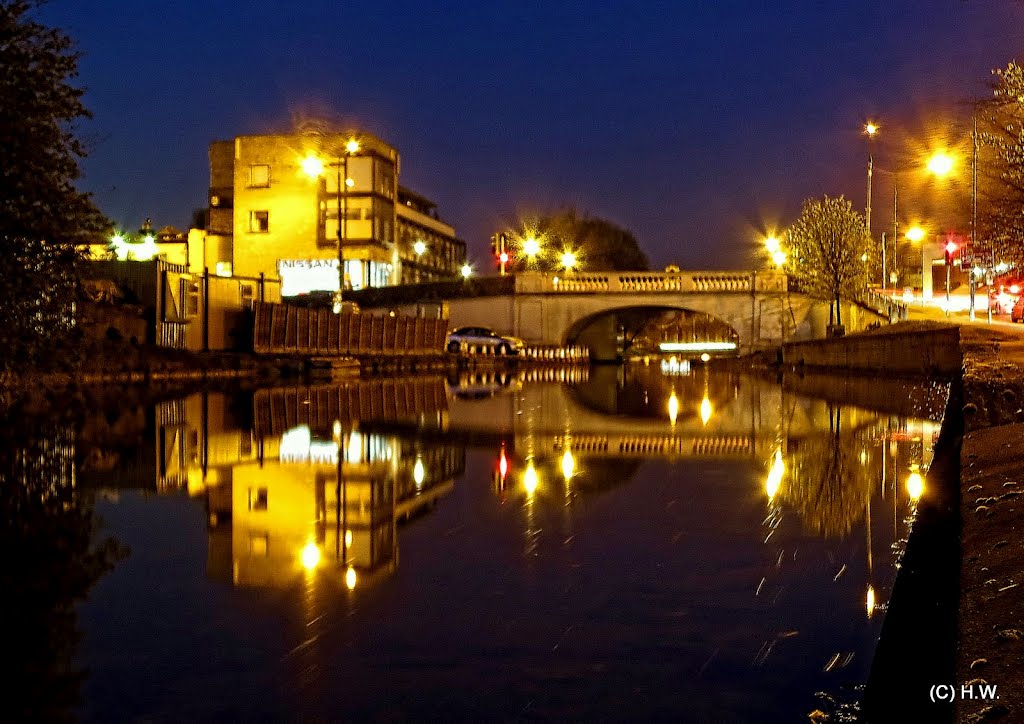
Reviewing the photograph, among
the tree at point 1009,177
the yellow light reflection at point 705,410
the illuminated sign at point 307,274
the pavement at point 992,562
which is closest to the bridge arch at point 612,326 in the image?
the illuminated sign at point 307,274

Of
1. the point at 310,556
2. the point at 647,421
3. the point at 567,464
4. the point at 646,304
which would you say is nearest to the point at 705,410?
the point at 647,421

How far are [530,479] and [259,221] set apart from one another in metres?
76.5

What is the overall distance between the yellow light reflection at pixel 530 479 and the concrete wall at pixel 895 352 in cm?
1375

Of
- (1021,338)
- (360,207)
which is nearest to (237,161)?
(360,207)

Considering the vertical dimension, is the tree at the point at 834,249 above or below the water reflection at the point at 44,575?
above

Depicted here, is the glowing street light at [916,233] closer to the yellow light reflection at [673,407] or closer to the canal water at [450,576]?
the yellow light reflection at [673,407]

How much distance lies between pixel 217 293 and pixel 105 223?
25028mm

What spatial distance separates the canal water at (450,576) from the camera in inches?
177

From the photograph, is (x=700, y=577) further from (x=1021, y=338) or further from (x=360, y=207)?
(x=360, y=207)

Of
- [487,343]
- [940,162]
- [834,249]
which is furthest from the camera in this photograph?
[487,343]

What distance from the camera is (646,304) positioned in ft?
202

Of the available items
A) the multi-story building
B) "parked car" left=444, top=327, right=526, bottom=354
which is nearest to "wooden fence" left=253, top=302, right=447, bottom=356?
"parked car" left=444, top=327, right=526, bottom=354

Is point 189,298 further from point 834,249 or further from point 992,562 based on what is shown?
point 992,562

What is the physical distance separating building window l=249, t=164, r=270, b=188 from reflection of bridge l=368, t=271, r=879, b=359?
26.8m
